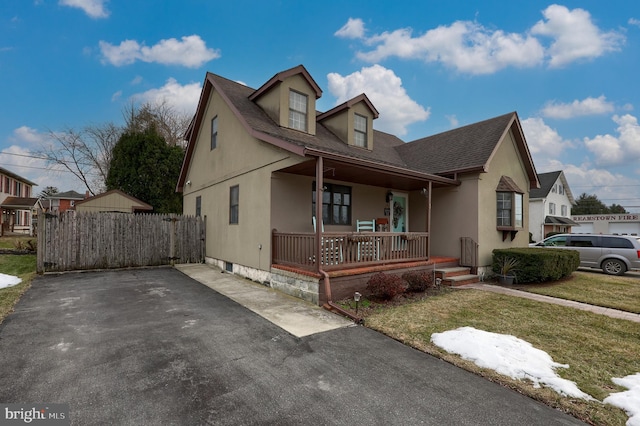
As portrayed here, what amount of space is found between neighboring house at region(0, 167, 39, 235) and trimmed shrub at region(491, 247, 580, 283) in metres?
33.2

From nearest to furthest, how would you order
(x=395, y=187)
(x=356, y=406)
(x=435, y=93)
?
(x=356, y=406), (x=395, y=187), (x=435, y=93)

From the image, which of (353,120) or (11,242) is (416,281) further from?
(11,242)

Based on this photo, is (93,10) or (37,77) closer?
(93,10)

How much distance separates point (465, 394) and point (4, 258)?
16034 millimetres

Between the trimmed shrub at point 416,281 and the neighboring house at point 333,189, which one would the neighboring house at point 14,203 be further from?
the trimmed shrub at point 416,281

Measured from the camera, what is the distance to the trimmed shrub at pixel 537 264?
8.88 m

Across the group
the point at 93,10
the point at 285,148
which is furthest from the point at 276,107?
the point at 93,10

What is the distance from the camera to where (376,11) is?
12.0 m

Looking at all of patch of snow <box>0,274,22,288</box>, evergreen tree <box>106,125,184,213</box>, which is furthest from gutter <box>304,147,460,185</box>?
evergreen tree <box>106,125,184,213</box>

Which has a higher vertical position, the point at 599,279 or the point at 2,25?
the point at 2,25

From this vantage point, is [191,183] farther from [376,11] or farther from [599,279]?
[599,279]

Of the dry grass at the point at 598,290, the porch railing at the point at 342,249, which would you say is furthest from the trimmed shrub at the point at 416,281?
the dry grass at the point at 598,290

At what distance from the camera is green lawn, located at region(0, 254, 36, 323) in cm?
589

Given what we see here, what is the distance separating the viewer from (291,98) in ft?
32.8
